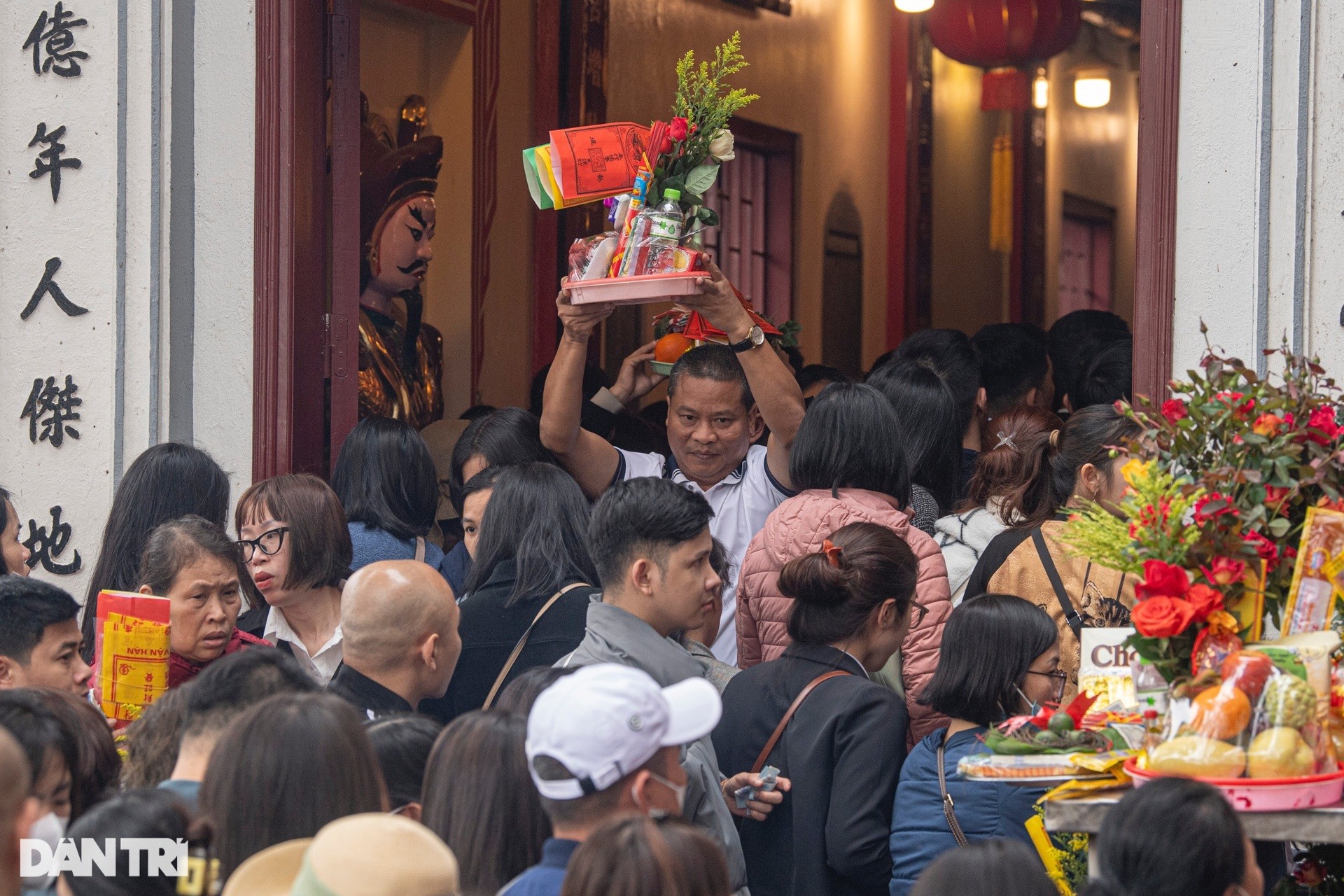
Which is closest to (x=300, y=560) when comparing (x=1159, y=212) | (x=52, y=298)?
(x=52, y=298)

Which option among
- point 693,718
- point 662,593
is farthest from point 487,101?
point 693,718

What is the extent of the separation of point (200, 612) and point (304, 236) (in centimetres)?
211

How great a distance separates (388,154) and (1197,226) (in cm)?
371

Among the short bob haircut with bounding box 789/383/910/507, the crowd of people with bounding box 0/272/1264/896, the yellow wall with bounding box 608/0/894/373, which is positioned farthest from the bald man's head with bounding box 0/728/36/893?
the yellow wall with bounding box 608/0/894/373

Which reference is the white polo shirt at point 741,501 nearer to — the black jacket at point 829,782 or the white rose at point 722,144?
the white rose at point 722,144

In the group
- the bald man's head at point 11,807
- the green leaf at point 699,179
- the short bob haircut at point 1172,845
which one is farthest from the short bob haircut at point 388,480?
the short bob haircut at point 1172,845

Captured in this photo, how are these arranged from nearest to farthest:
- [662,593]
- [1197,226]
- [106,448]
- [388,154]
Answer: [662,593] < [1197,226] < [106,448] < [388,154]

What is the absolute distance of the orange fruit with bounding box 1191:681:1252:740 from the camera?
2480 millimetres

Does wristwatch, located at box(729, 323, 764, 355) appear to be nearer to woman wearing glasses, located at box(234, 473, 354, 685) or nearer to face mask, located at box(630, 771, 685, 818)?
woman wearing glasses, located at box(234, 473, 354, 685)

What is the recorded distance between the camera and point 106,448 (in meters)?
5.53

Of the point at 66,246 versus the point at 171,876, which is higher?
the point at 66,246

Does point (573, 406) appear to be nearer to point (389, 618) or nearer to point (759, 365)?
point (759, 365)

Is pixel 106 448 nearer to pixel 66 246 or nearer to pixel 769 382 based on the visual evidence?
pixel 66 246

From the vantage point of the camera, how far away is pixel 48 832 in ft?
8.20
